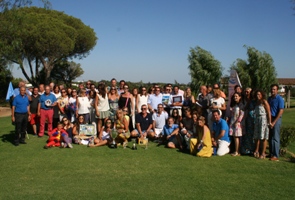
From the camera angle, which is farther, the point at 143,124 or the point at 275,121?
the point at 143,124

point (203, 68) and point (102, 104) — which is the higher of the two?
point (203, 68)

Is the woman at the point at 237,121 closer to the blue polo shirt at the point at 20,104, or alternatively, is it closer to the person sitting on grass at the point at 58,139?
the person sitting on grass at the point at 58,139

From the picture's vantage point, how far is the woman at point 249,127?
278 inches

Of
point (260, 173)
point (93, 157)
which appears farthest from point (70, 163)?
point (260, 173)

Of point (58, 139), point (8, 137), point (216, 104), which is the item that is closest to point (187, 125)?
point (216, 104)

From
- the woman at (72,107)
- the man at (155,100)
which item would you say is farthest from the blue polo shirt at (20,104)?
the man at (155,100)

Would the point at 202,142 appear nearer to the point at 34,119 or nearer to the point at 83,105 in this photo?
the point at 83,105

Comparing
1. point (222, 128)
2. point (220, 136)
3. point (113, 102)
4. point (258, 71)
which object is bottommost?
point (220, 136)

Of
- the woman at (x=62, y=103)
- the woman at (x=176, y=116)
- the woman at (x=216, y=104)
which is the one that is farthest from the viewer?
the woman at (x=62, y=103)

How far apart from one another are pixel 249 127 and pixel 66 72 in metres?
37.0

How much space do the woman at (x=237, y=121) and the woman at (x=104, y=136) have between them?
3.42m

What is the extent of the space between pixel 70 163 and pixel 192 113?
3631mm

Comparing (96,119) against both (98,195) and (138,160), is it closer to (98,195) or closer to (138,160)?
(138,160)

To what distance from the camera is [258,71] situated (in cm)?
2470
